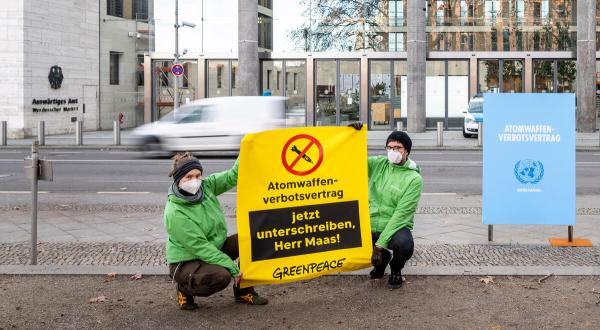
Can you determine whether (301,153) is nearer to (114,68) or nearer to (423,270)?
(423,270)

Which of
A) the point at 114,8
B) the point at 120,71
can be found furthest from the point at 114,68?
the point at 114,8

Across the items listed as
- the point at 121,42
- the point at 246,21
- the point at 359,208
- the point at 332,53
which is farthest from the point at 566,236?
the point at 121,42

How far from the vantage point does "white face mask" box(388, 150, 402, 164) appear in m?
6.33

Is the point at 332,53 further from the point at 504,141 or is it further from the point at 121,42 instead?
the point at 504,141

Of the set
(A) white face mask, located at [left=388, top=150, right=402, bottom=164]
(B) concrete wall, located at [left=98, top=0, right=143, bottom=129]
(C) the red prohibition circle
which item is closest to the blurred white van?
(A) white face mask, located at [left=388, top=150, right=402, bottom=164]

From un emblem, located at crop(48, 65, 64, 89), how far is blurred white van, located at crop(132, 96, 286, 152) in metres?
14.0

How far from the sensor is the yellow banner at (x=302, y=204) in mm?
5645

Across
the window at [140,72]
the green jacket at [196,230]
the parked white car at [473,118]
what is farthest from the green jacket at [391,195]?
the window at [140,72]

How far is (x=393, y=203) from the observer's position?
6.48 metres

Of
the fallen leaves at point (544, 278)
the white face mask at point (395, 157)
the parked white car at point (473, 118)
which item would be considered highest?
the parked white car at point (473, 118)

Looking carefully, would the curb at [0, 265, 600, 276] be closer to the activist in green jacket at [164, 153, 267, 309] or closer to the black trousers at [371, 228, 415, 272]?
the black trousers at [371, 228, 415, 272]

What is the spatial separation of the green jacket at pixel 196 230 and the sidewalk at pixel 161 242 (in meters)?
1.21

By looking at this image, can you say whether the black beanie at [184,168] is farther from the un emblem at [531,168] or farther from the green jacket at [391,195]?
the un emblem at [531,168]

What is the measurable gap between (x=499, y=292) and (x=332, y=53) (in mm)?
30520
